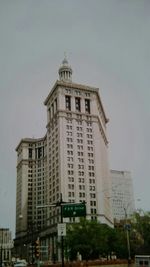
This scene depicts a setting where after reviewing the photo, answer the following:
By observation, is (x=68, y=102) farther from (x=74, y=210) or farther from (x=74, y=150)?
(x=74, y=210)

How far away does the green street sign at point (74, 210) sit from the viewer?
2702cm

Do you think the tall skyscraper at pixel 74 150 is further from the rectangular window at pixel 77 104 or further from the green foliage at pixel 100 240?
the green foliage at pixel 100 240

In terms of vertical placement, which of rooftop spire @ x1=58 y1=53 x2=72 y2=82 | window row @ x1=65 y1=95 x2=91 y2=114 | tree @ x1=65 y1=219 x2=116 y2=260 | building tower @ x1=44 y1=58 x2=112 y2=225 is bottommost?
tree @ x1=65 y1=219 x2=116 y2=260

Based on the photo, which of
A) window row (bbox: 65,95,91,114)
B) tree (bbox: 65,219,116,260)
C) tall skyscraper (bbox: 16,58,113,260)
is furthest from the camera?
window row (bbox: 65,95,91,114)

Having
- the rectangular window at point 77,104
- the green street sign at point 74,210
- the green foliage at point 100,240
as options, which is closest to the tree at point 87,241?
the green foliage at point 100,240

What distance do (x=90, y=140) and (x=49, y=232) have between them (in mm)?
34875

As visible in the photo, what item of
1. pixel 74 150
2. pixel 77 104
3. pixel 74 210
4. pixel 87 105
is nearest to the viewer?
pixel 74 210

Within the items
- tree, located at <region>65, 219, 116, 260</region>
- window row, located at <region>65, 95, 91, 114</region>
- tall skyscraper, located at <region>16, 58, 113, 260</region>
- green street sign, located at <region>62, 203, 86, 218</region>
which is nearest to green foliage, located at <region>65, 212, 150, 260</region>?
tree, located at <region>65, 219, 116, 260</region>

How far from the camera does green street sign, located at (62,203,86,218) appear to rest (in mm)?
27016

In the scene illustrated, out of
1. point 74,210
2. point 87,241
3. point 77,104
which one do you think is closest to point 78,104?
point 77,104

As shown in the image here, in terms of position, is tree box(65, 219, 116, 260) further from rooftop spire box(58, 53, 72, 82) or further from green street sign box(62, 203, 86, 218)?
rooftop spire box(58, 53, 72, 82)

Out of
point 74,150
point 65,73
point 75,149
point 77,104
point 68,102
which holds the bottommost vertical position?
point 74,150

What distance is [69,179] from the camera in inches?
4616

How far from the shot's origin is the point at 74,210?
89.2 feet
